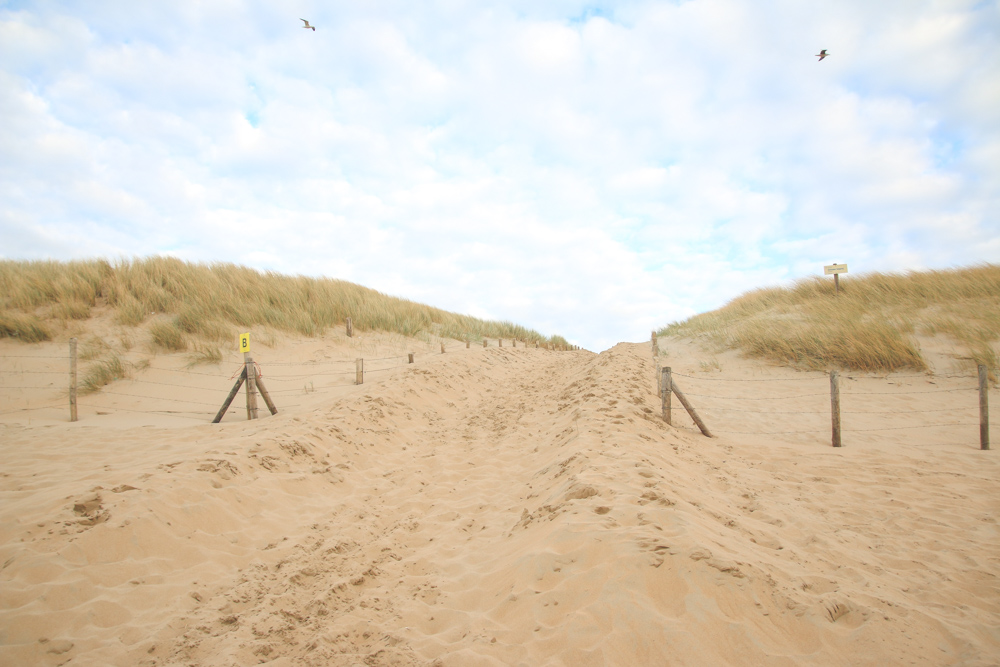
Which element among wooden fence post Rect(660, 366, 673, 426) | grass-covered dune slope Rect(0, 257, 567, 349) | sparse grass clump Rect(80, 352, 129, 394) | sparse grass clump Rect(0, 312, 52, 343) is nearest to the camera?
wooden fence post Rect(660, 366, 673, 426)

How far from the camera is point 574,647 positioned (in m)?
2.62

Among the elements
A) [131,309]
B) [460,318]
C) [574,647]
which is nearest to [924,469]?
[574,647]

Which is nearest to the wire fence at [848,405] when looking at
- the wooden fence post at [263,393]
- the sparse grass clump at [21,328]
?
the wooden fence post at [263,393]

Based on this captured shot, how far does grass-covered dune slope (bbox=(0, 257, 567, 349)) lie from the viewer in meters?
11.4

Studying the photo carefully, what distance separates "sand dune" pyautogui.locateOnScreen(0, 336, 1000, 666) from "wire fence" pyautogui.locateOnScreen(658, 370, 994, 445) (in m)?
0.24

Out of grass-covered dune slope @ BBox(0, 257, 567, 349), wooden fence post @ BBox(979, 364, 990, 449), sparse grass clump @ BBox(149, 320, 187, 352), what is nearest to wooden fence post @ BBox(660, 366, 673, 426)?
wooden fence post @ BBox(979, 364, 990, 449)

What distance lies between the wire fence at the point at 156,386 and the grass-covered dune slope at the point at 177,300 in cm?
106

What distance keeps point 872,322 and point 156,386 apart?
16531mm

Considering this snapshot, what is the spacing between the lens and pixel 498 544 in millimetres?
4109

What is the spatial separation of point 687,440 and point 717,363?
5.84m

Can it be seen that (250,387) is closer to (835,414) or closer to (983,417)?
(835,414)

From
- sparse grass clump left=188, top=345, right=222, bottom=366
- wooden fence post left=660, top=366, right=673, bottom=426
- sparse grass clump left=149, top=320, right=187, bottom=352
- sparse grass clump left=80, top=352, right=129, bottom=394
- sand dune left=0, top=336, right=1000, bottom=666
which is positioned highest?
sparse grass clump left=149, top=320, right=187, bottom=352

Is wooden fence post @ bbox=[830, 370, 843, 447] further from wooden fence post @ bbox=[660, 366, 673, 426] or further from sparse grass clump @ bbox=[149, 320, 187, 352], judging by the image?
sparse grass clump @ bbox=[149, 320, 187, 352]

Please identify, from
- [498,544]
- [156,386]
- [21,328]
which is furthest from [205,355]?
[498,544]
